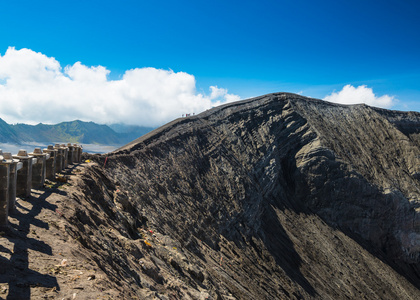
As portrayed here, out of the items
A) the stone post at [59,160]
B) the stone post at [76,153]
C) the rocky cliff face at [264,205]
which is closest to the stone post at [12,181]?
the rocky cliff face at [264,205]

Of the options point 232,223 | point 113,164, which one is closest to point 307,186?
point 232,223

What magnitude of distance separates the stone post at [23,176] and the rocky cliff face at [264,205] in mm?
2001

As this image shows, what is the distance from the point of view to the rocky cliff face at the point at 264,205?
43.9 feet

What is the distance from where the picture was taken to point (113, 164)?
2250cm

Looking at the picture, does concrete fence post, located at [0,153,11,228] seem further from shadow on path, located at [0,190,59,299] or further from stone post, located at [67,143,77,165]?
stone post, located at [67,143,77,165]

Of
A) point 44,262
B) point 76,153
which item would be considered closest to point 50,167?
point 76,153

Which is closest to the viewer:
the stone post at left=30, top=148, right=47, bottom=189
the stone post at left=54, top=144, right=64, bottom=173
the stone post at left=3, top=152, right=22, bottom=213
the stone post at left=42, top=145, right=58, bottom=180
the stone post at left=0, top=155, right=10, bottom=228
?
the stone post at left=0, top=155, right=10, bottom=228

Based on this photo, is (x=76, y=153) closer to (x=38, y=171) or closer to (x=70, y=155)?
(x=70, y=155)

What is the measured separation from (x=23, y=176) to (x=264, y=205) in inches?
1176

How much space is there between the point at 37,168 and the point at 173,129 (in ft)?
81.9

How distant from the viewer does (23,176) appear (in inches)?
400

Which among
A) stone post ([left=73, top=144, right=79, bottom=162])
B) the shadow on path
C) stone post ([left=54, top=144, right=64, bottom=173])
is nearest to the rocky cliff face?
the shadow on path

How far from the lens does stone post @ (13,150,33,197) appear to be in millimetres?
10055

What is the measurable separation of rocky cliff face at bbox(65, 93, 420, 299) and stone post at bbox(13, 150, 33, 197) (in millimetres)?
2001
